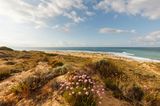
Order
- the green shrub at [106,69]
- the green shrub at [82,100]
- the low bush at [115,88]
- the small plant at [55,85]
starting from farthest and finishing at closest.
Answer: the green shrub at [106,69] → the low bush at [115,88] → the small plant at [55,85] → the green shrub at [82,100]

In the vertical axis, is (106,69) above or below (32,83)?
above

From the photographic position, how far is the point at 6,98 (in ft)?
20.0

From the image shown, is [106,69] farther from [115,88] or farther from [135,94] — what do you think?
[135,94]

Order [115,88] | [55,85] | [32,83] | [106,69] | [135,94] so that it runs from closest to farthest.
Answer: [55,85]
[135,94]
[32,83]
[115,88]
[106,69]

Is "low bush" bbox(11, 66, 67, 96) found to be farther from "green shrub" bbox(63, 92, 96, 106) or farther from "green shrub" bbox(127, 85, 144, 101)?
"green shrub" bbox(127, 85, 144, 101)

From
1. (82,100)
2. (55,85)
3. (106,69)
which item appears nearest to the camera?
(82,100)

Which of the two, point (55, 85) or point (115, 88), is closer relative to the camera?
point (55, 85)

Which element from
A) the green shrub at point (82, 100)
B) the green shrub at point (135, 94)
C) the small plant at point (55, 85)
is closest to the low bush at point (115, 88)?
the green shrub at point (135, 94)

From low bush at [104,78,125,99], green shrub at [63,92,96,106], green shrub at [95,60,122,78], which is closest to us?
green shrub at [63,92,96,106]

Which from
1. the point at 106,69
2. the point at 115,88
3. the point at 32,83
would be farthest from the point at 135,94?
the point at 32,83

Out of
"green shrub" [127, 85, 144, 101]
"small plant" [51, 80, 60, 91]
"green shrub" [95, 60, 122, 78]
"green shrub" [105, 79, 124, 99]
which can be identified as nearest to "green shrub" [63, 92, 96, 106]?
"small plant" [51, 80, 60, 91]

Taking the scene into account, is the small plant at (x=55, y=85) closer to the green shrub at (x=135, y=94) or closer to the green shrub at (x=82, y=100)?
the green shrub at (x=82, y=100)

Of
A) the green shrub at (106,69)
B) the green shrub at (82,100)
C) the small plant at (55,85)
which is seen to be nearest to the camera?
the green shrub at (82,100)

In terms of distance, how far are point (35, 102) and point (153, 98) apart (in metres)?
3.64
